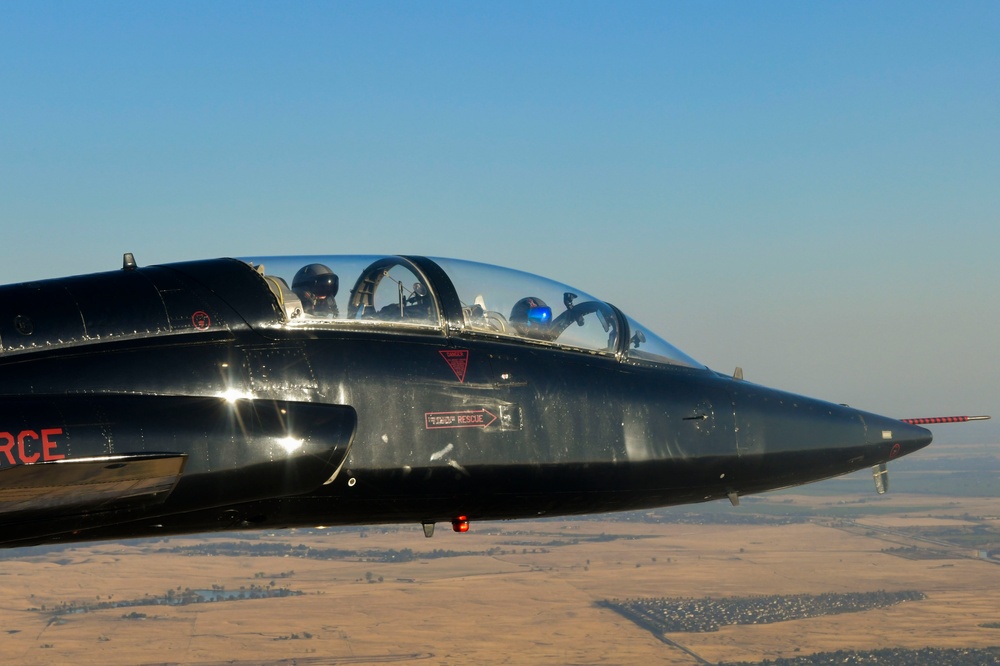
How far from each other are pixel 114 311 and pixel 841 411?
9.56 meters

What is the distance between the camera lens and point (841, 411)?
1476cm

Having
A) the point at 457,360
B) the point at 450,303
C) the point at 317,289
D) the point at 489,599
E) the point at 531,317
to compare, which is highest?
the point at 317,289

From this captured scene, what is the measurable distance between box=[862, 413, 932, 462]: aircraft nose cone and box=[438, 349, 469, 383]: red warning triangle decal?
20.2ft

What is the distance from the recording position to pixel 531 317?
13039 mm

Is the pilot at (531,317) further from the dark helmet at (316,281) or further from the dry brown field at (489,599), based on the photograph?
the dry brown field at (489,599)

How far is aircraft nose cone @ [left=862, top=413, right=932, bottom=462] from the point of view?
48.6 ft

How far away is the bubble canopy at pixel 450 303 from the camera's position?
11.9 metres

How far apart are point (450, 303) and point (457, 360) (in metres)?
0.78

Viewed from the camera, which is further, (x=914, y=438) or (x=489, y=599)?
(x=489, y=599)

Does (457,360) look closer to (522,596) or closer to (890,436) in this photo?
(890,436)

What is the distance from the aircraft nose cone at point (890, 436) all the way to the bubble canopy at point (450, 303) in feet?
9.52

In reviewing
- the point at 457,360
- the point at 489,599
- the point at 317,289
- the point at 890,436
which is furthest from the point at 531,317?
the point at 489,599

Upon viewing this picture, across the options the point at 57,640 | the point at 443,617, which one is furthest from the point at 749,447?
the point at 57,640

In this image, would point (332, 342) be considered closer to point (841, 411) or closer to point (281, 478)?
point (281, 478)
